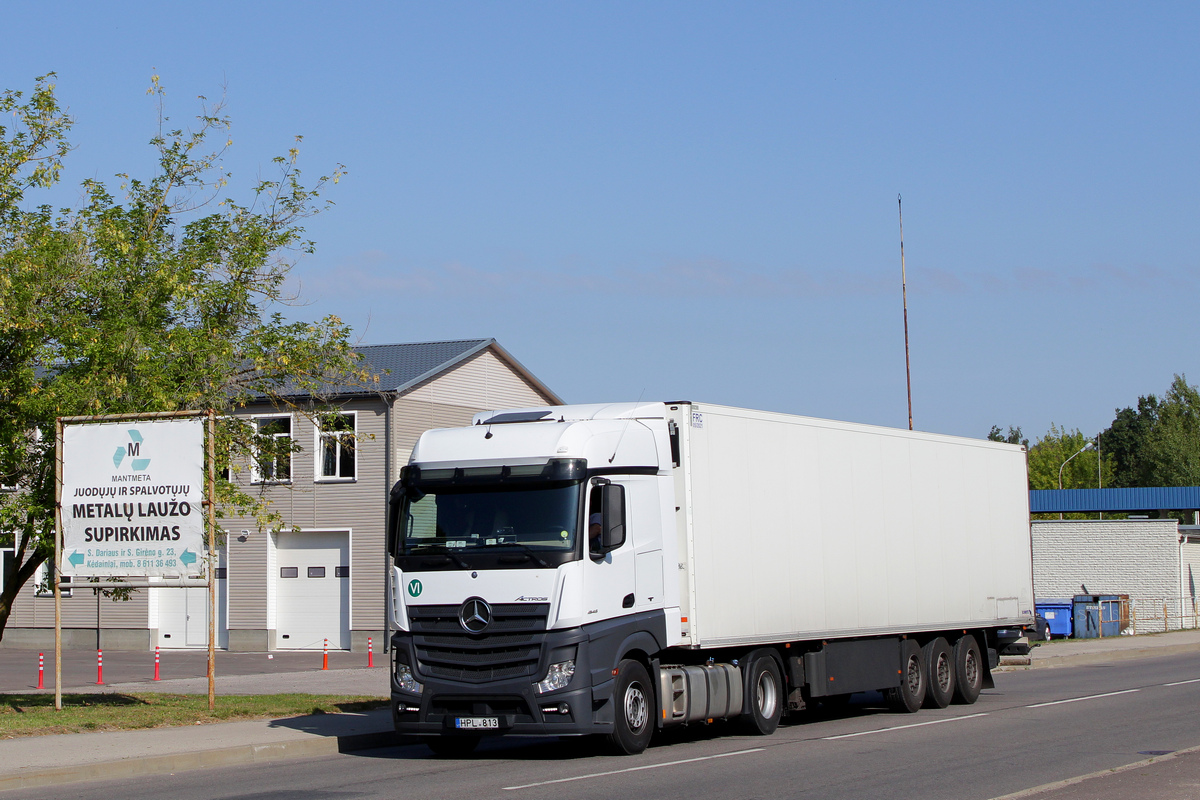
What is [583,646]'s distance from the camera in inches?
503

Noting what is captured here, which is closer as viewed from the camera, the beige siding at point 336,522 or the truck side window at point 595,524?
the truck side window at point 595,524

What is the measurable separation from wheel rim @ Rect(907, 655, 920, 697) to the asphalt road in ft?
1.42

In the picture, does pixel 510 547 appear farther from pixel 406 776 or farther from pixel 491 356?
pixel 491 356

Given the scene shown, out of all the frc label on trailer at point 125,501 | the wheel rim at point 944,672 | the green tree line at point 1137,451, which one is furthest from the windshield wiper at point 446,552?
the green tree line at point 1137,451

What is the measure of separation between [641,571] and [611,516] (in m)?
0.88

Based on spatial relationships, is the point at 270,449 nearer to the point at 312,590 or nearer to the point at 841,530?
the point at 841,530

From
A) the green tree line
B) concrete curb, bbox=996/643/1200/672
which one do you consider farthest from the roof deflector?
the green tree line

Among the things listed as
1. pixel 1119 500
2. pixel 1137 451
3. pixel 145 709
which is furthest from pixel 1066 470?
pixel 145 709

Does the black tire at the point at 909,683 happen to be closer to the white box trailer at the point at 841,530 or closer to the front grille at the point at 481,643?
the white box trailer at the point at 841,530

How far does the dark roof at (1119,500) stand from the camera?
181 ft

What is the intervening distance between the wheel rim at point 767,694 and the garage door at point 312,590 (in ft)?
75.0

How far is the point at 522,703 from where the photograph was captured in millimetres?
12781

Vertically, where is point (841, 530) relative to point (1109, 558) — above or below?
above

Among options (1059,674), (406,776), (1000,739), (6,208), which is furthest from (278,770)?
(1059,674)
